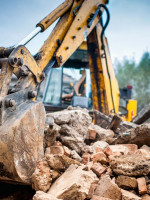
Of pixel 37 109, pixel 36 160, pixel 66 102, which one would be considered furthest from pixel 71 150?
pixel 66 102

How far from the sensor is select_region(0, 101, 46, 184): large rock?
135 cm

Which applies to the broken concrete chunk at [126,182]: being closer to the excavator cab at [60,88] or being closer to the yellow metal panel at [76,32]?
the yellow metal panel at [76,32]

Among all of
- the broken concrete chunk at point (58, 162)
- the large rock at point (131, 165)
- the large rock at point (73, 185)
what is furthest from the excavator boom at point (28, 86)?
the large rock at point (131, 165)

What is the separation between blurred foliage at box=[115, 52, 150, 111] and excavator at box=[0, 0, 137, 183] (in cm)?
2712

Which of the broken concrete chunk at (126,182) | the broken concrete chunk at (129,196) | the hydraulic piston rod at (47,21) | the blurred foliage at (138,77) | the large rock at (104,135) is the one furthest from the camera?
the blurred foliage at (138,77)

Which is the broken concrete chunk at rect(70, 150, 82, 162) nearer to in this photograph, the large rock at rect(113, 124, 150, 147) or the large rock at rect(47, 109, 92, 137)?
the large rock at rect(47, 109, 92, 137)

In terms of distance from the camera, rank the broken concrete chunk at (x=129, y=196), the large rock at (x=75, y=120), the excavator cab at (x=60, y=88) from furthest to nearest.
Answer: the excavator cab at (x=60, y=88) < the large rock at (x=75, y=120) < the broken concrete chunk at (x=129, y=196)

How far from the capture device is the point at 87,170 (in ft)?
5.18

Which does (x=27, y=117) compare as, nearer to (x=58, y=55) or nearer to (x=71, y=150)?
(x=71, y=150)

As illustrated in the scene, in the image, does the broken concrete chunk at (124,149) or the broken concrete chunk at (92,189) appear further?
the broken concrete chunk at (124,149)

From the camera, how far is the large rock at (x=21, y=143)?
135cm

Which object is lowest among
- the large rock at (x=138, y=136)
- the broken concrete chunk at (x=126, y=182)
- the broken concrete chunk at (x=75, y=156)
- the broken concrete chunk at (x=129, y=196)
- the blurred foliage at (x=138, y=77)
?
the broken concrete chunk at (x=129, y=196)

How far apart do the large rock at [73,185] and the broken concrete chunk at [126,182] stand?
0.21m

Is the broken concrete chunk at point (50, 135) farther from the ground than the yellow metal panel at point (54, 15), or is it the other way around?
the yellow metal panel at point (54, 15)
